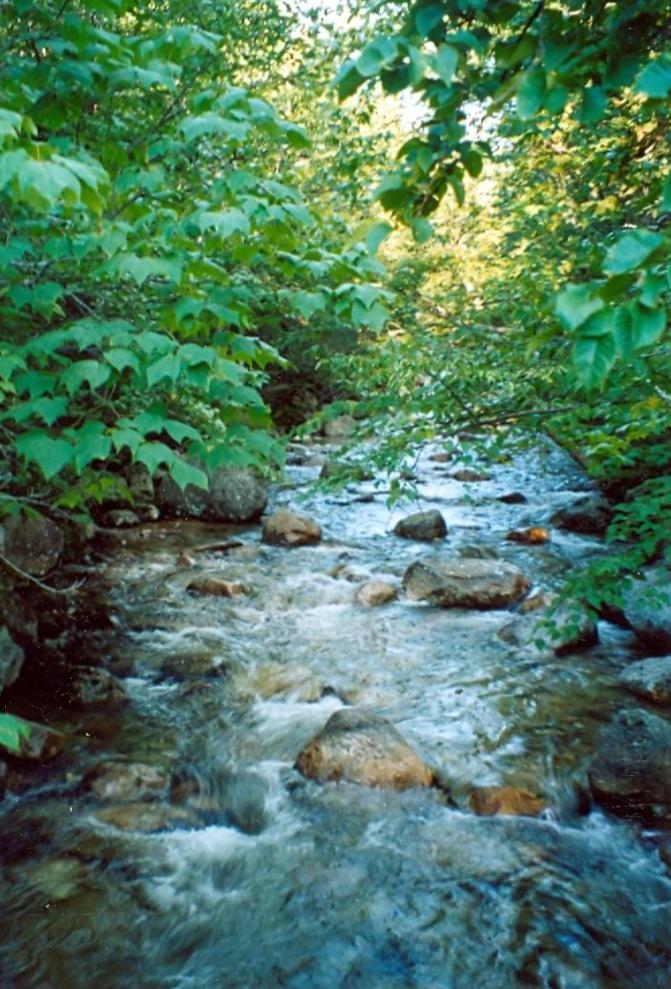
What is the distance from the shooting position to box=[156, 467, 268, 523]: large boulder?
9984 millimetres

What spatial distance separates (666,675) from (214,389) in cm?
408

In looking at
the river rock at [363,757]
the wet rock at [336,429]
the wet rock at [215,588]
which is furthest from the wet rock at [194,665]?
the wet rock at [336,429]

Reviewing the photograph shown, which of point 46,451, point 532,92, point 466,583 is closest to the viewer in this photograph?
point 532,92

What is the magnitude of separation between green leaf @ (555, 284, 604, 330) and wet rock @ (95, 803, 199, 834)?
3.61 meters

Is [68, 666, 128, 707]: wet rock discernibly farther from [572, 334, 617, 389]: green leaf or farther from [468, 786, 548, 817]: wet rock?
[572, 334, 617, 389]: green leaf

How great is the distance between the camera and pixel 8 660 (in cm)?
478

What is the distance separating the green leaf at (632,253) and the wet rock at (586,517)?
27.6 ft

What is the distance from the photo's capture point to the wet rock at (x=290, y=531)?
8883 mm

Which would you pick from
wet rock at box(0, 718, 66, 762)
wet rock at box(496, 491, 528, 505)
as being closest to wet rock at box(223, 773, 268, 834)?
wet rock at box(0, 718, 66, 762)

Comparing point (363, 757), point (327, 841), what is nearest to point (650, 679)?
point (363, 757)

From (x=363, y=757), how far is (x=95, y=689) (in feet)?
7.08

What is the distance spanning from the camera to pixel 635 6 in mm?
1293

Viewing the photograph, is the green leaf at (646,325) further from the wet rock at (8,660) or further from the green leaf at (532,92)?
the wet rock at (8,660)

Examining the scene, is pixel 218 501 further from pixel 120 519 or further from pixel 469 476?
pixel 469 476
